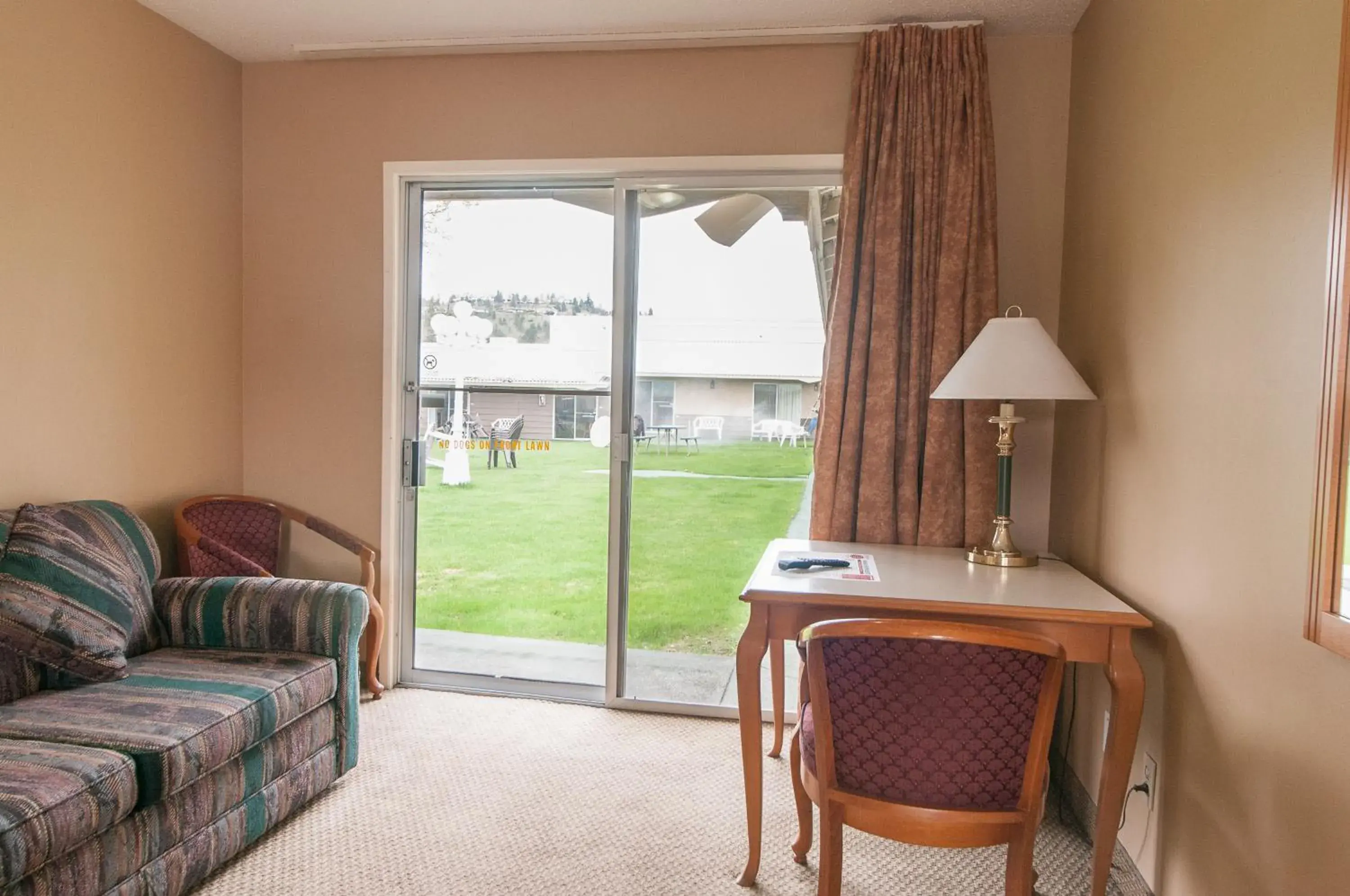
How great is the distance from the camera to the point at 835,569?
2365 mm

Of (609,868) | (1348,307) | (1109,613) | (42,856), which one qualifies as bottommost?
(609,868)

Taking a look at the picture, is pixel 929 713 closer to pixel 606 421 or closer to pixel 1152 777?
pixel 1152 777

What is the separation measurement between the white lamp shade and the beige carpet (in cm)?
123

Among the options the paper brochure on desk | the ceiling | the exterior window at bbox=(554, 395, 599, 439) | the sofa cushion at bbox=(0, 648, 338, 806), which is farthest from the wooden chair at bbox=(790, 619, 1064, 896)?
the ceiling

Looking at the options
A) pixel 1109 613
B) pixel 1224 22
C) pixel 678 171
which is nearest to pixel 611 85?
pixel 678 171

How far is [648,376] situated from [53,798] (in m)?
2.19

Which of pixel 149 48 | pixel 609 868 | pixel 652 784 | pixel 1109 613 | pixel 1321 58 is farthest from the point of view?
pixel 149 48

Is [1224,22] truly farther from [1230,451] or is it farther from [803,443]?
[803,443]

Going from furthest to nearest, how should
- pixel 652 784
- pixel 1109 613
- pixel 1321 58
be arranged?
pixel 652 784 < pixel 1109 613 < pixel 1321 58

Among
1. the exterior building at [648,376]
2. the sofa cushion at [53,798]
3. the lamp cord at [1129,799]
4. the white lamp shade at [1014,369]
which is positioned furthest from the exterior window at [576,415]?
the lamp cord at [1129,799]

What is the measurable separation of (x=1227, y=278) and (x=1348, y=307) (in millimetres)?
483

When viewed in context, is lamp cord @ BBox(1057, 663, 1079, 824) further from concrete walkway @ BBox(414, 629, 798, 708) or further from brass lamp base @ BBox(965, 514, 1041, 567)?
concrete walkway @ BBox(414, 629, 798, 708)

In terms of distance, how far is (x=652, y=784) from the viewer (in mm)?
2707

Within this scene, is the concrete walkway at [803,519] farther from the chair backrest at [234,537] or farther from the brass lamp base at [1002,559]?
the chair backrest at [234,537]
